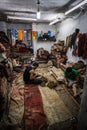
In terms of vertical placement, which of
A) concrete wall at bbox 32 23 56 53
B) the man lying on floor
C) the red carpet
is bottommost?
the red carpet

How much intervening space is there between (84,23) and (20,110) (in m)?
4.63

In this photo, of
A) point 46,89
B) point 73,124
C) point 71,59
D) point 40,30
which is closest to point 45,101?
point 46,89

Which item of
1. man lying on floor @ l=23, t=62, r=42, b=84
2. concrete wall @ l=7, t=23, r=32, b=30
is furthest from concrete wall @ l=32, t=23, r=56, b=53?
man lying on floor @ l=23, t=62, r=42, b=84

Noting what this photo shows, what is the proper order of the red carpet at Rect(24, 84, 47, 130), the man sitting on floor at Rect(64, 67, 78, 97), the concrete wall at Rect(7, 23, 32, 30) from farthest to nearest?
the concrete wall at Rect(7, 23, 32, 30)
the man sitting on floor at Rect(64, 67, 78, 97)
the red carpet at Rect(24, 84, 47, 130)

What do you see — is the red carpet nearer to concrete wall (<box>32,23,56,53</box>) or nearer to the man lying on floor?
the man lying on floor

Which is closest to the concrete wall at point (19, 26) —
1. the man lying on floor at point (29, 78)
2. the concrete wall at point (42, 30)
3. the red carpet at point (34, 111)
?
the concrete wall at point (42, 30)

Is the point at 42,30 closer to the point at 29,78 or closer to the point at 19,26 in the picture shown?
the point at 19,26

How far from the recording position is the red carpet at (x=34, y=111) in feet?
8.57

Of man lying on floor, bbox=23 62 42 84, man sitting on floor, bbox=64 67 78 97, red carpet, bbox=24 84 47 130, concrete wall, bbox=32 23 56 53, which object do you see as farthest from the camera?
concrete wall, bbox=32 23 56 53

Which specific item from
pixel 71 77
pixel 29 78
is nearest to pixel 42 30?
pixel 29 78

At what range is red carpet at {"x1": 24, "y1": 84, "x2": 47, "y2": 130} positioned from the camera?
261 centimetres

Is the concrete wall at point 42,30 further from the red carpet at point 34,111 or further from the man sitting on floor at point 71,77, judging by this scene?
the red carpet at point 34,111

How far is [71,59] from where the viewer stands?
6660 mm

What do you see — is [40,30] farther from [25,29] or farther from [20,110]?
[20,110]
